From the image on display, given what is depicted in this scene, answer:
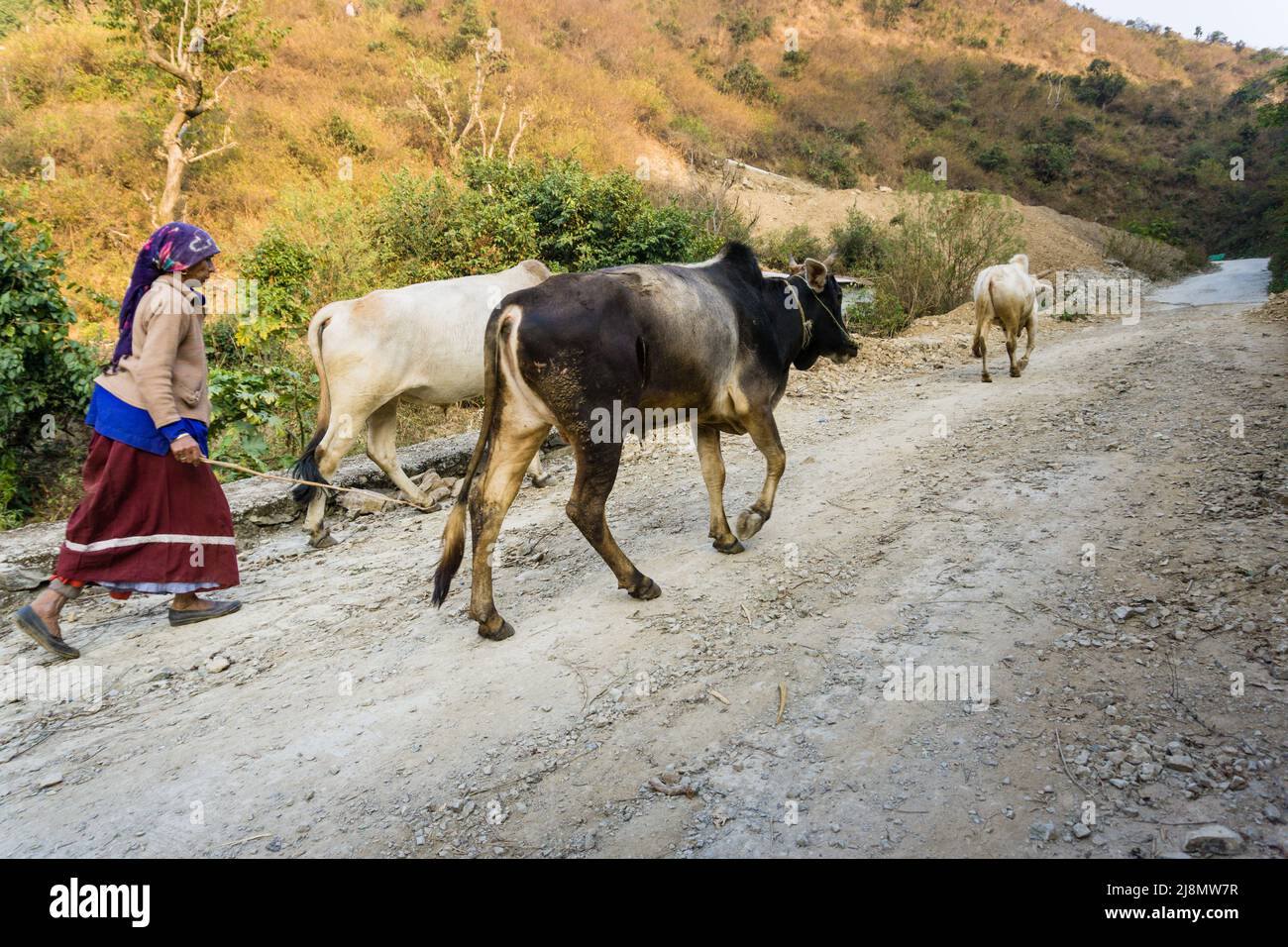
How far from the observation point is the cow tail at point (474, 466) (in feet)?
12.0

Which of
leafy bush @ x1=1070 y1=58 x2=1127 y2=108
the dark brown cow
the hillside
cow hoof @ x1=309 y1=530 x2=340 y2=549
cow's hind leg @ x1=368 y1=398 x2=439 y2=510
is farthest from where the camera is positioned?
leafy bush @ x1=1070 y1=58 x2=1127 y2=108

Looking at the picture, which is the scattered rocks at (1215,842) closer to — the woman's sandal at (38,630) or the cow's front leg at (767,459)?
the cow's front leg at (767,459)

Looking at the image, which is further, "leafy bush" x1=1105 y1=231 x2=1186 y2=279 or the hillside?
"leafy bush" x1=1105 y1=231 x2=1186 y2=279

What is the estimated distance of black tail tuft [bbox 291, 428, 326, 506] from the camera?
5.61 metres

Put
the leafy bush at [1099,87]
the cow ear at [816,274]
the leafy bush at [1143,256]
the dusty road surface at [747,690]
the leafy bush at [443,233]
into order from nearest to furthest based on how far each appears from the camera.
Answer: the dusty road surface at [747,690]
the cow ear at [816,274]
the leafy bush at [443,233]
the leafy bush at [1143,256]
the leafy bush at [1099,87]

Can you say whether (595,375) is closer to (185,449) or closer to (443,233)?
(185,449)

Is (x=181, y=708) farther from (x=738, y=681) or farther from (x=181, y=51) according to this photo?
(x=181, y=51)

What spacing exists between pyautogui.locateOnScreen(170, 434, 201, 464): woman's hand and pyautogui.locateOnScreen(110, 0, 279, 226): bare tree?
14612 mm

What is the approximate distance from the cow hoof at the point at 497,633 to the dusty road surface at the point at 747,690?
61 mm

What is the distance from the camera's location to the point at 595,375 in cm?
364

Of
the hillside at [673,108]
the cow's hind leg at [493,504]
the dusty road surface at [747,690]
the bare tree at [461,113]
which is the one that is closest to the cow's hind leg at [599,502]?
the dusty road surface at [747,690]

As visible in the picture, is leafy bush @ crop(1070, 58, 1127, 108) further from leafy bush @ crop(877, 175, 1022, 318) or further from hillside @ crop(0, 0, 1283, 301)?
leafy bush @ crop(877, 175, 1022, 318)

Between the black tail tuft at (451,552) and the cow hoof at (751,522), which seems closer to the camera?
the black tail tuft at (451,552)

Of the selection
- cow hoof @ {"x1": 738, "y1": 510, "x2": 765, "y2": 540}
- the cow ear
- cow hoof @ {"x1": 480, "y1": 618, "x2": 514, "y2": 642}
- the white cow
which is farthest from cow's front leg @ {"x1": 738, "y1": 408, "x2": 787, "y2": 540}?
the white cow
